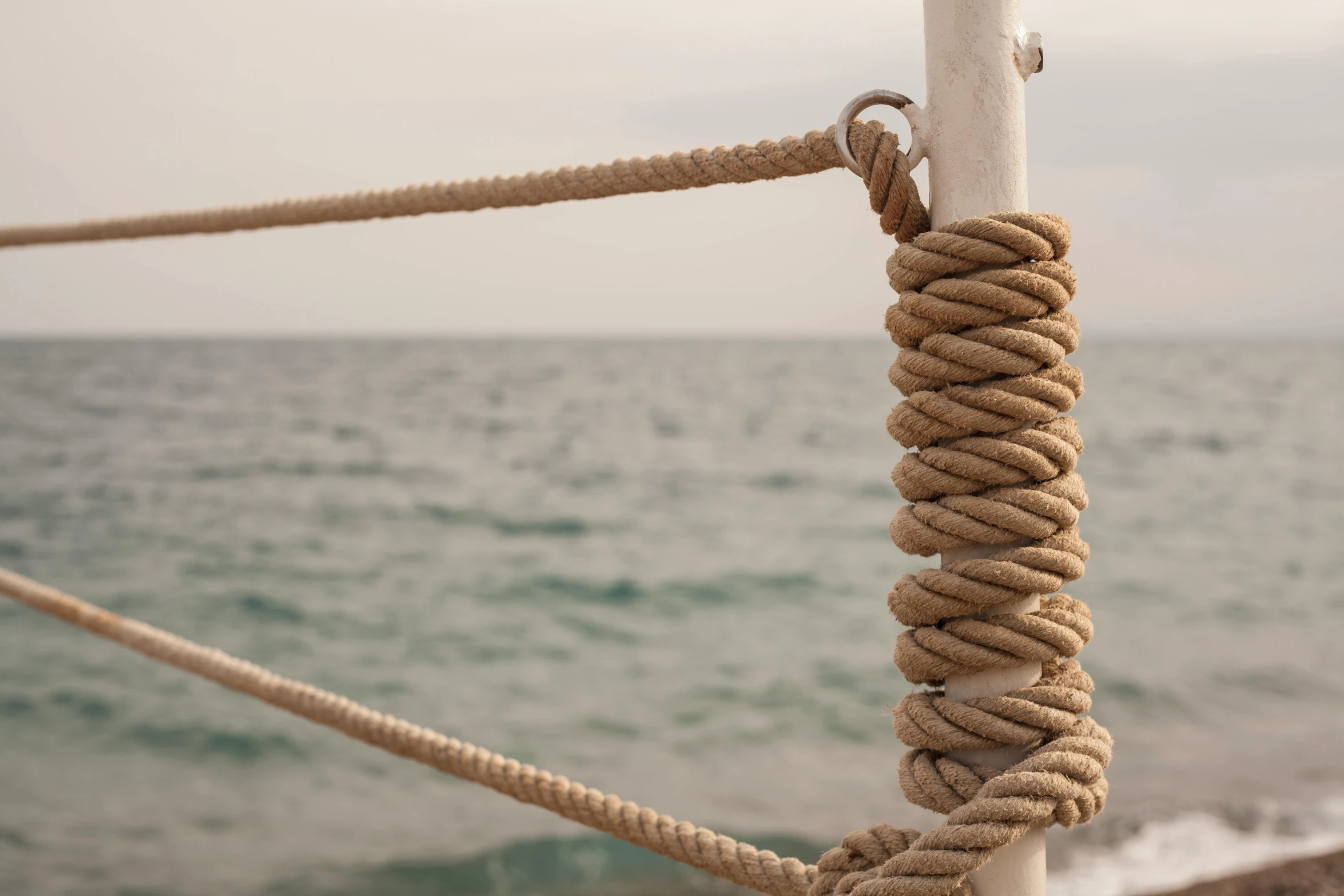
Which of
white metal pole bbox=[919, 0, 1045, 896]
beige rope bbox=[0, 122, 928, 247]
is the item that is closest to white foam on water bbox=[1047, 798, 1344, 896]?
white metal pole bbox=[919, 0, 1045, 896]

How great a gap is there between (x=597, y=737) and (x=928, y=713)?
469 centimetres

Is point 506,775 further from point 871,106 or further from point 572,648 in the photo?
point 572,648

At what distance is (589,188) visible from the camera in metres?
0.82

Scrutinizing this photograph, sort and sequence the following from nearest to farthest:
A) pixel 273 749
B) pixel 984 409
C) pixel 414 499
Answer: pixel 984 409 < pixel 273 749 < pixel 414 499

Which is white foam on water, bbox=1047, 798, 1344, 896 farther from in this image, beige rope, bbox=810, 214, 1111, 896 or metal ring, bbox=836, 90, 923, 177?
metal ring, bbox=836, 90, 923, 177

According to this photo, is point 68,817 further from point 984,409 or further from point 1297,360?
point 1297,360

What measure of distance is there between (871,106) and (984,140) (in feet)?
0.31

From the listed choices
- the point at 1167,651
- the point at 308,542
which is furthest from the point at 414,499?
the point at 1167,651

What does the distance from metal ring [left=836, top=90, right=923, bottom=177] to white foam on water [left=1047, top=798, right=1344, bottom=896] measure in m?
2.99

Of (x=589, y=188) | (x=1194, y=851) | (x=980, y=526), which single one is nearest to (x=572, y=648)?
(x=1194, y=851)

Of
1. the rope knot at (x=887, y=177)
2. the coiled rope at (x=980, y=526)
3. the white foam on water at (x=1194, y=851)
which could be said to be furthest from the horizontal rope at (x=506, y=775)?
the white foam on water at (x=1194, y=851)

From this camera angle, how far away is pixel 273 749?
4730mm

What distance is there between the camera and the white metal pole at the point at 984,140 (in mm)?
556

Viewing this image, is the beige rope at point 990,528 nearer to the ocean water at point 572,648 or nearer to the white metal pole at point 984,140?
the white metal pole at point 984,140
